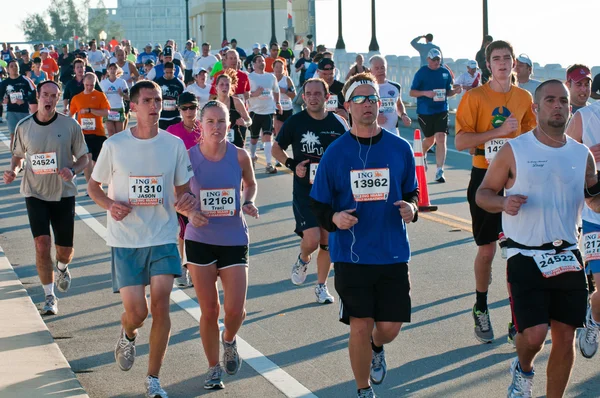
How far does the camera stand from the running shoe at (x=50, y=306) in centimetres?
980

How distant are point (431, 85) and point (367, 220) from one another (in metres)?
12.4

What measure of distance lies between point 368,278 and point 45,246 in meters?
4.19

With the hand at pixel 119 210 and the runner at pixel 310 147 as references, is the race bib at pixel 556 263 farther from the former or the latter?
the runner at pixel 310 147

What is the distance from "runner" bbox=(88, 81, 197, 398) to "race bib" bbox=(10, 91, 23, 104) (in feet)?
43.2

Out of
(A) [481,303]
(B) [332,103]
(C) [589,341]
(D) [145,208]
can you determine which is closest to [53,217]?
(D) [145,208]

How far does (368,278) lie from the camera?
660cm

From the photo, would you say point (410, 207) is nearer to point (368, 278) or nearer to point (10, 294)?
point (368, 278)

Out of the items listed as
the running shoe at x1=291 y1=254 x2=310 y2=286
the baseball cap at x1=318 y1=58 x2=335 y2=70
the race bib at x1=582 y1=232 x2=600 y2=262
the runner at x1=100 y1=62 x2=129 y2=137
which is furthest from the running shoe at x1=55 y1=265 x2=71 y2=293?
the runner at x1=100 y1=62 x2=129 y2=137

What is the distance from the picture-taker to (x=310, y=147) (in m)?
9.79

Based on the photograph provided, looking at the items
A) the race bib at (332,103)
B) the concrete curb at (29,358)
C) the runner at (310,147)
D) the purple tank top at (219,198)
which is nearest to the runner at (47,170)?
the concrete curb at (29,358)

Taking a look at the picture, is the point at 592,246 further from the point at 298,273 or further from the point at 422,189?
the point at 422,189

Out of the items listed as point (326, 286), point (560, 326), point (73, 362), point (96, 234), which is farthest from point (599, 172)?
point (96, 234)

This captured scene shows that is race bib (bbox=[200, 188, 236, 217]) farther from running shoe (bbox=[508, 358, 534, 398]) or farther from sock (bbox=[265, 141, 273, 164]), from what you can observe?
sock (bbox=[265, 141, 273, 164])

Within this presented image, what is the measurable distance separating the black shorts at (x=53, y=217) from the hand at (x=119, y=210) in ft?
9.61
